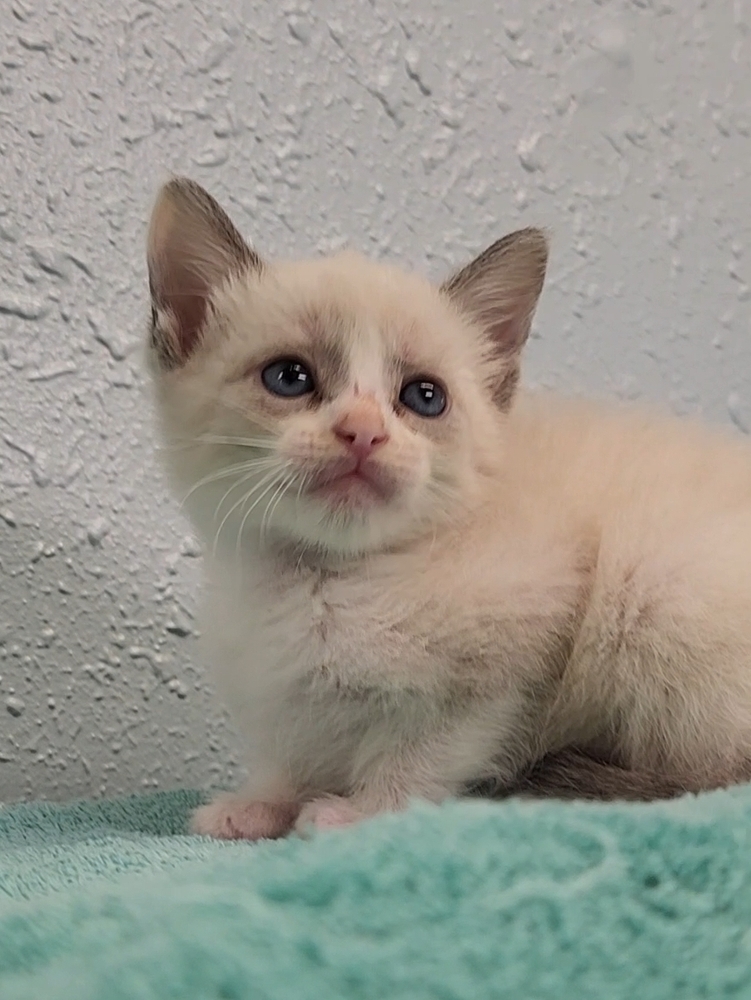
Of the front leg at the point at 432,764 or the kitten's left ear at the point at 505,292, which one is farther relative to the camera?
the kitten's left ear at the point at 505,292

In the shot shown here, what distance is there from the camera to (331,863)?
421 millimetres

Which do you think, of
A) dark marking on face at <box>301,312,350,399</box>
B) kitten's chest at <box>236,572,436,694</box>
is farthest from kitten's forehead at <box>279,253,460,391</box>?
kitten's chest at <box>236,572,436,694</box>

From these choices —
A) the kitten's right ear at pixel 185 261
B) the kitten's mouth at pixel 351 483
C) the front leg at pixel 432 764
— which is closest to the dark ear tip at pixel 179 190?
the kitten's right ear at pixel 185 261

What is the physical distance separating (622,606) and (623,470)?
13 cm

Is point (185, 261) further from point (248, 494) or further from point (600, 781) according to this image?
point (600, 781)

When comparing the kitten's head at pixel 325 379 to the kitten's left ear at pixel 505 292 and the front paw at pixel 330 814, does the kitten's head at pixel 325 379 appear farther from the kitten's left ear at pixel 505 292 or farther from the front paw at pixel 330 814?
the front paw at pixel 330 814

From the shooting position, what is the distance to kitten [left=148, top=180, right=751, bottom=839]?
2.19 feet

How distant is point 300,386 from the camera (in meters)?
0.72

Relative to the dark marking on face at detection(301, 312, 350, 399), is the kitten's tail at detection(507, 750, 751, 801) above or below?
below

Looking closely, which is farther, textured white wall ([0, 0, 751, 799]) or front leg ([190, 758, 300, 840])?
textured white wall ([0, 0, 751, 799])

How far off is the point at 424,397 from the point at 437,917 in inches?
16.9

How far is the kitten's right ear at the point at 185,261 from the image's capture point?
77 centimetres

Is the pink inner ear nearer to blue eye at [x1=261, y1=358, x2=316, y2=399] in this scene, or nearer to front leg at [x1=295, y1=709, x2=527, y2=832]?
blue eye at [x1=261, y1=358, x2=316, y2=399]

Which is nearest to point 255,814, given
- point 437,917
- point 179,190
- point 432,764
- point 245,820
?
point 245,820
